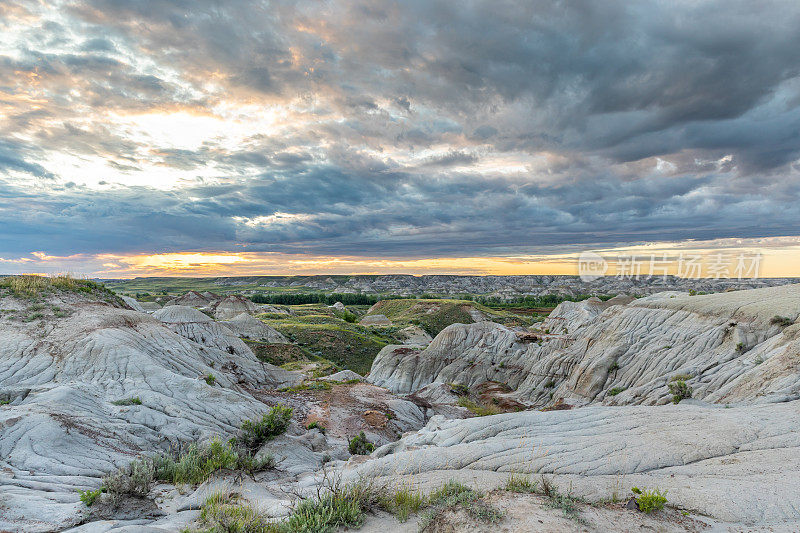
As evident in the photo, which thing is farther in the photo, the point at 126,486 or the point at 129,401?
the point at 129,401

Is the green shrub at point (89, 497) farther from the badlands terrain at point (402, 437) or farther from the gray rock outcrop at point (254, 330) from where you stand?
the gray rock outcrop at point (254, 330)

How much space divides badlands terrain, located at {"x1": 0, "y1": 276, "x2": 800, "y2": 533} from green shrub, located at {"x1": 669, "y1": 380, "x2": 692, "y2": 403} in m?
0.21

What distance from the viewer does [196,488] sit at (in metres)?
10.3

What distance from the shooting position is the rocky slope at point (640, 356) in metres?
20.4

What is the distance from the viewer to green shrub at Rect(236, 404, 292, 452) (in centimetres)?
1611

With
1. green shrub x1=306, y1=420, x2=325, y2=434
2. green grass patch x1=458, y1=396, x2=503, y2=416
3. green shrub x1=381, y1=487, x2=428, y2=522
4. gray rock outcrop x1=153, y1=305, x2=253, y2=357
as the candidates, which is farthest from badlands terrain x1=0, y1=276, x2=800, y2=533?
gray rock outcrop x1=153, y1=305, x2=253, y2=357

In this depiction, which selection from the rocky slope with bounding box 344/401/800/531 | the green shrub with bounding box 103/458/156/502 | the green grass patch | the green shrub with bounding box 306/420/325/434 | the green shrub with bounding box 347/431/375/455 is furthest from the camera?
the green grass patch

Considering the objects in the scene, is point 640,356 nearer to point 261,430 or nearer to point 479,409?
point 479,409

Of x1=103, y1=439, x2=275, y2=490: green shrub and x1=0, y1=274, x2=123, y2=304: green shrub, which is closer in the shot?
x1=103, y1=439, x2=275, y2=490: green shrub

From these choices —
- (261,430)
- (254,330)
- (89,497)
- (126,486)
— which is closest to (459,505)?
(126,486)

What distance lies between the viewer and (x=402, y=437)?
19391mm

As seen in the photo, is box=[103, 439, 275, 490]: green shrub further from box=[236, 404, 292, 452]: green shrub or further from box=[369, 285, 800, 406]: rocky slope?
box=[369, 285, 800, 406]: rocky slope

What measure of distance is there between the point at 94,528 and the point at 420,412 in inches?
933

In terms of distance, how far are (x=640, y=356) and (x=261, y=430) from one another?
29.0 metres
